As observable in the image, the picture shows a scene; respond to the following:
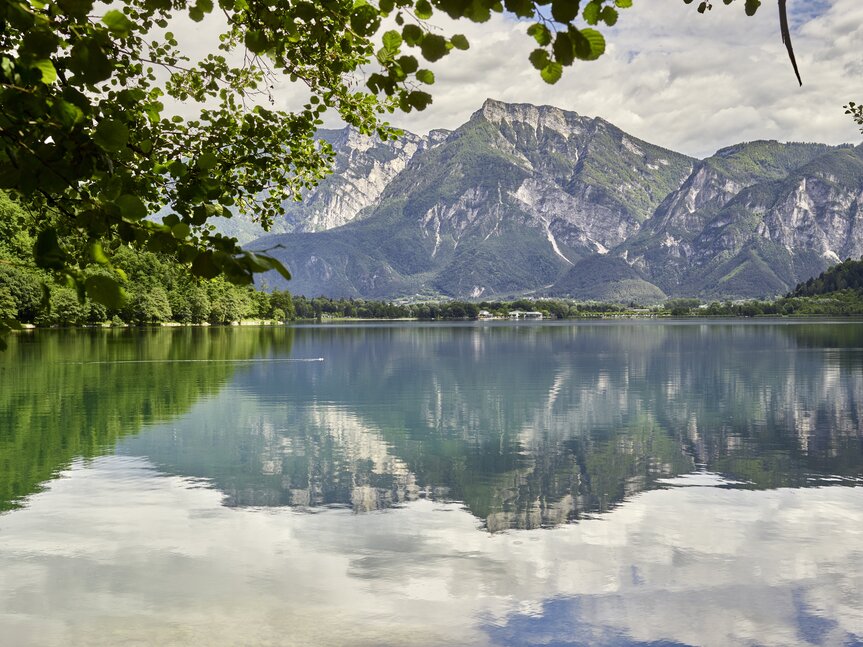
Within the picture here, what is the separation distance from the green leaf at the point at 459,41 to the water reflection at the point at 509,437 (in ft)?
55.5

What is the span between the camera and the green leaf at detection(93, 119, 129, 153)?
4.38m

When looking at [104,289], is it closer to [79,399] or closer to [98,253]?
[98,253]

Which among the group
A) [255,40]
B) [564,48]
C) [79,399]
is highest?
[255,40]

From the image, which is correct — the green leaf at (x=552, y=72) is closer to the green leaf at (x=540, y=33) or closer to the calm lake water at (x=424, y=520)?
the green leaf at (x=540, y=33)

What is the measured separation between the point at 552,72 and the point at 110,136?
250 cm

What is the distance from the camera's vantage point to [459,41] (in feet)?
13.7

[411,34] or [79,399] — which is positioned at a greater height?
[411,34]

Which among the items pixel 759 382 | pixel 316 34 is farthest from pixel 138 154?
pixel 759 382

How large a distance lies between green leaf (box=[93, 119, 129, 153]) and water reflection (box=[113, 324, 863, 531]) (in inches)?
661

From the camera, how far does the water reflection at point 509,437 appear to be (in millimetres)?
24391

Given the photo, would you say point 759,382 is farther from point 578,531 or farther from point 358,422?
point 578,531

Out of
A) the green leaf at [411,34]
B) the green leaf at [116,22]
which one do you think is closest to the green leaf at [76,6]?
the green leaf at [116,22]

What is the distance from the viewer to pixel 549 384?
58.1 meters

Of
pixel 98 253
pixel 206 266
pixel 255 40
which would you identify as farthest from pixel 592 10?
pixel 98 253
